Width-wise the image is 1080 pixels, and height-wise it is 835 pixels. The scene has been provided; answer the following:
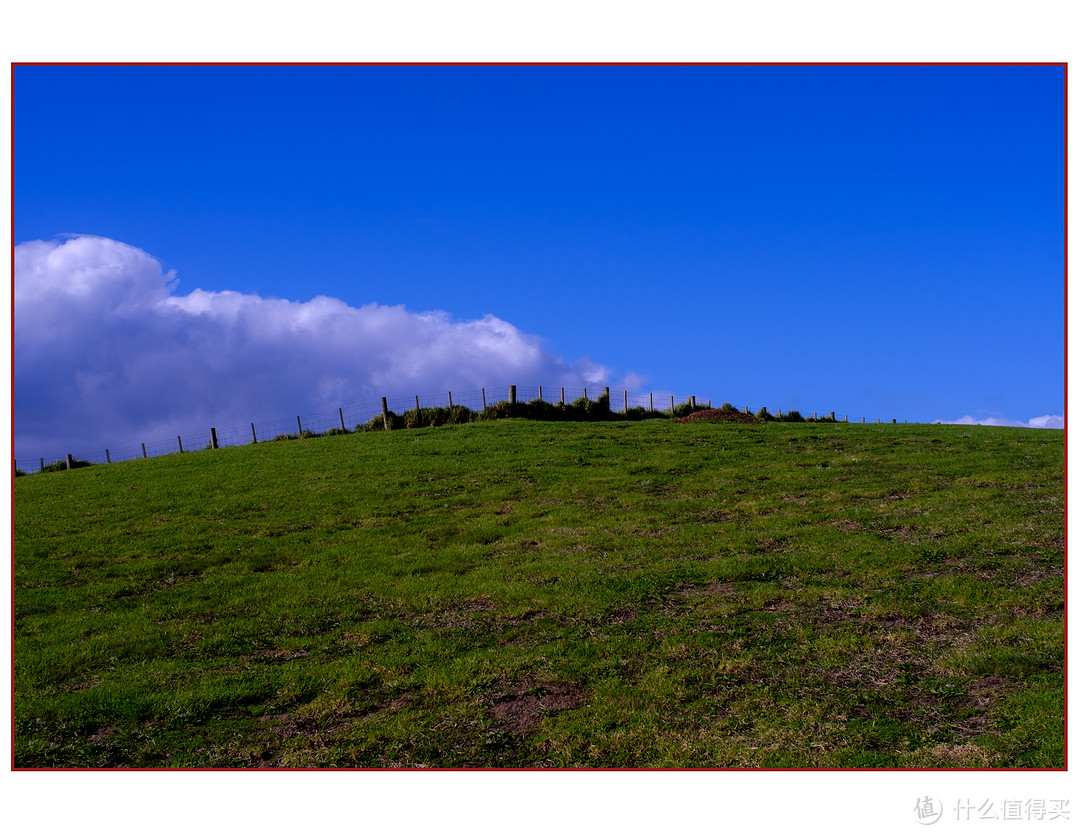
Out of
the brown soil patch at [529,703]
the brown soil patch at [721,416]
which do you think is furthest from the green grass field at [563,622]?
the brown soil patch at [721,416]

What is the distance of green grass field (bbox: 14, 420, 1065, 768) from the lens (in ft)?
35.6

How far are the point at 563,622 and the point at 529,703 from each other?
381cm

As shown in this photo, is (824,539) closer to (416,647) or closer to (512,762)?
(416,647)

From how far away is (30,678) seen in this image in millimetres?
14531

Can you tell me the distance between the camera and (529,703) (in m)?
11.9

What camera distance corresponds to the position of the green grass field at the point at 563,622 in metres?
10.9

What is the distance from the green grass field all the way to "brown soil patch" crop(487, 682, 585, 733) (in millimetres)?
49

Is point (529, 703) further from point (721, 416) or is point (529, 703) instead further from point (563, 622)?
point (721, 416)

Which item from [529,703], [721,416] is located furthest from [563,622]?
[721,416]

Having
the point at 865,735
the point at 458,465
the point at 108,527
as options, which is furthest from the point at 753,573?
the point at 108,527

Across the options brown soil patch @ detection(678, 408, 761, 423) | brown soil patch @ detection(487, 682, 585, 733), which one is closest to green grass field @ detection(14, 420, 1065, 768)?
brown soil patch @ detection(487, 682, 585, 733)

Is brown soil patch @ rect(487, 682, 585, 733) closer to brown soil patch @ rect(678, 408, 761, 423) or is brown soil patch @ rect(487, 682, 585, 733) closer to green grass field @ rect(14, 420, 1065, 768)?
green grass field @ rect(14, 420, 1065, 768)

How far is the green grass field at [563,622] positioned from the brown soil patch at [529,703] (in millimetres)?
49

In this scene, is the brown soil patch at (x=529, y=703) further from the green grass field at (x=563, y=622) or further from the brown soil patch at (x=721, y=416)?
the brown soil patch at (x=721, y=416)
